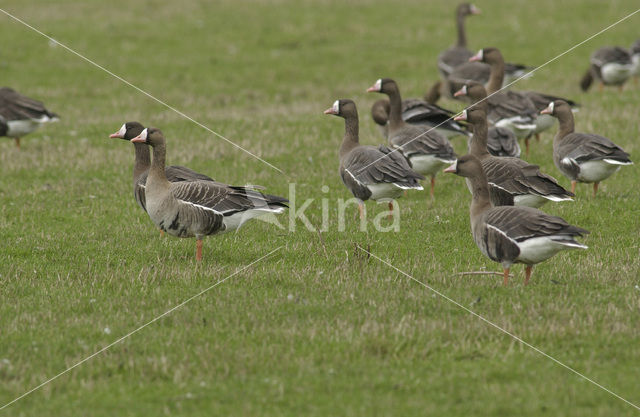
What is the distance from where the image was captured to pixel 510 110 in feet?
54.8

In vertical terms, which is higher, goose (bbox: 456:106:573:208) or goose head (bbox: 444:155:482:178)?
goose head (bbox: 444:155:482:178)

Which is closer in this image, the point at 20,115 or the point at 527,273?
the point at 527,273

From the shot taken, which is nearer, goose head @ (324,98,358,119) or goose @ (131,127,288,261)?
goose @ (131,127,288,261)

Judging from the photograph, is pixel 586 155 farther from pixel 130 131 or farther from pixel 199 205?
pixel 130 131

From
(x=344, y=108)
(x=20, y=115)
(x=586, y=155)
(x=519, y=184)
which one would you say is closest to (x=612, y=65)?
(x=586, y=155)

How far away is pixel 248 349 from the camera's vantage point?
27.1 ft

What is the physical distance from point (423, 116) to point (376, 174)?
13.8 ft

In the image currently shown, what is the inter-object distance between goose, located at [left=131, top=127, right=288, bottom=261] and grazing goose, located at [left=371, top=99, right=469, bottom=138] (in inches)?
228

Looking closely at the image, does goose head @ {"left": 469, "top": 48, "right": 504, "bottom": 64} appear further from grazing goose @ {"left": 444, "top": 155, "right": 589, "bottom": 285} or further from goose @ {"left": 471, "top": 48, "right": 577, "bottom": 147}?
grazing goose @ {"left": 444, "top": 155, "right": 589, "bottom": 285}

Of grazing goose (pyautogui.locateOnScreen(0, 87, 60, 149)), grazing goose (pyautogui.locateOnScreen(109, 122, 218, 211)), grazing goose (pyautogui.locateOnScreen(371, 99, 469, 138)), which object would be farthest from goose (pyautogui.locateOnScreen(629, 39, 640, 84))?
grazing goose (pyautogui.locateOnScreen(109, 122, 218, 211))

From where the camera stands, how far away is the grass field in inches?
292

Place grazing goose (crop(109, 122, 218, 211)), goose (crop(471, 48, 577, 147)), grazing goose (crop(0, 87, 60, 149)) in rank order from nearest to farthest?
grazing goose (crop(109, 122, 218, 211)) < goose (crop(471, 48, 577, 147)) < grazing goose (crop(0, 87, 60, 149))

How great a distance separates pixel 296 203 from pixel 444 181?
3.40 meters

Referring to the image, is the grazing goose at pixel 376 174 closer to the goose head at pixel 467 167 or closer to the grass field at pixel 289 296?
the grass field at pixel 289 296
